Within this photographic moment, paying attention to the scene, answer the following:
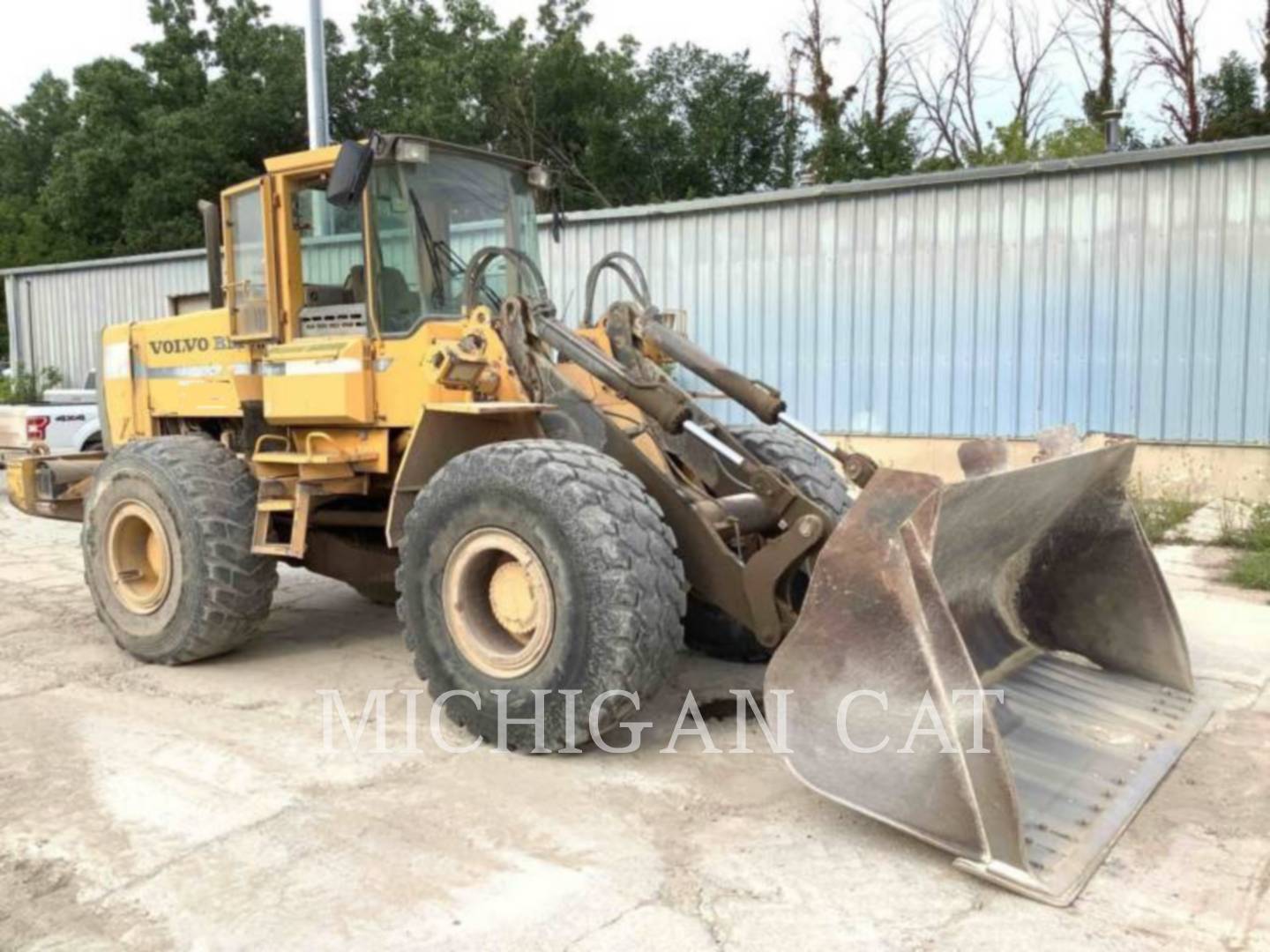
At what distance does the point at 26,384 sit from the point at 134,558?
16.1 m

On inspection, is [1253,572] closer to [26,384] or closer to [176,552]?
[176,552]

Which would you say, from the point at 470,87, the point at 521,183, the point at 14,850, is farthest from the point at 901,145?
the point at 14,850

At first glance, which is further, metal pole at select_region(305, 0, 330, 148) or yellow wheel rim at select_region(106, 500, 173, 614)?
metal pole at select_region(305, 0, 330, 148)

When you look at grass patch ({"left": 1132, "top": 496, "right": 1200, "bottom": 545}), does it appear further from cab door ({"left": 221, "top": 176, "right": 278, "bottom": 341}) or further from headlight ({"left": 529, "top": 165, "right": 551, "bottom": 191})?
cab door ({"left": 221, "top": 176, "right": 278, "bottom": 341})

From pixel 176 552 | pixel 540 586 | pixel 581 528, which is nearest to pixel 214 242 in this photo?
pixel 176 552

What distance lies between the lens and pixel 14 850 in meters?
3.74

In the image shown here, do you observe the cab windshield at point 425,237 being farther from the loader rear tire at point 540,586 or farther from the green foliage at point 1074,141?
the green foliage at point 1074,141

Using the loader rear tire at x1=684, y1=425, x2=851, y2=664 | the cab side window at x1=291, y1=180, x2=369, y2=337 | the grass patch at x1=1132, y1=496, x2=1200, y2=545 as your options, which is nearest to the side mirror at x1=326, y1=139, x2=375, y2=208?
the cab side window at x1=291, y1=180, x2=369, y2=337

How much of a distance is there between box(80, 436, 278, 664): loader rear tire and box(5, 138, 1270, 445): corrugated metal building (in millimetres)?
7822

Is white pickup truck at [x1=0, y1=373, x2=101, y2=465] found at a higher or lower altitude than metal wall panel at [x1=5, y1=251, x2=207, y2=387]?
lower

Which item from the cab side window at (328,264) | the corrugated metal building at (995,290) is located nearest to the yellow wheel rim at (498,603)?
the cab side window at (328,264)

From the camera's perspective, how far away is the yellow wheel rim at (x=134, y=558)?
6023 mm

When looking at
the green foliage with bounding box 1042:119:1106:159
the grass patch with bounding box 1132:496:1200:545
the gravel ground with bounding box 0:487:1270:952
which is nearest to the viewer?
the gravel ground with bounding box 0:487:1270:952

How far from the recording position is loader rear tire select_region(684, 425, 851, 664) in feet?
17.8
